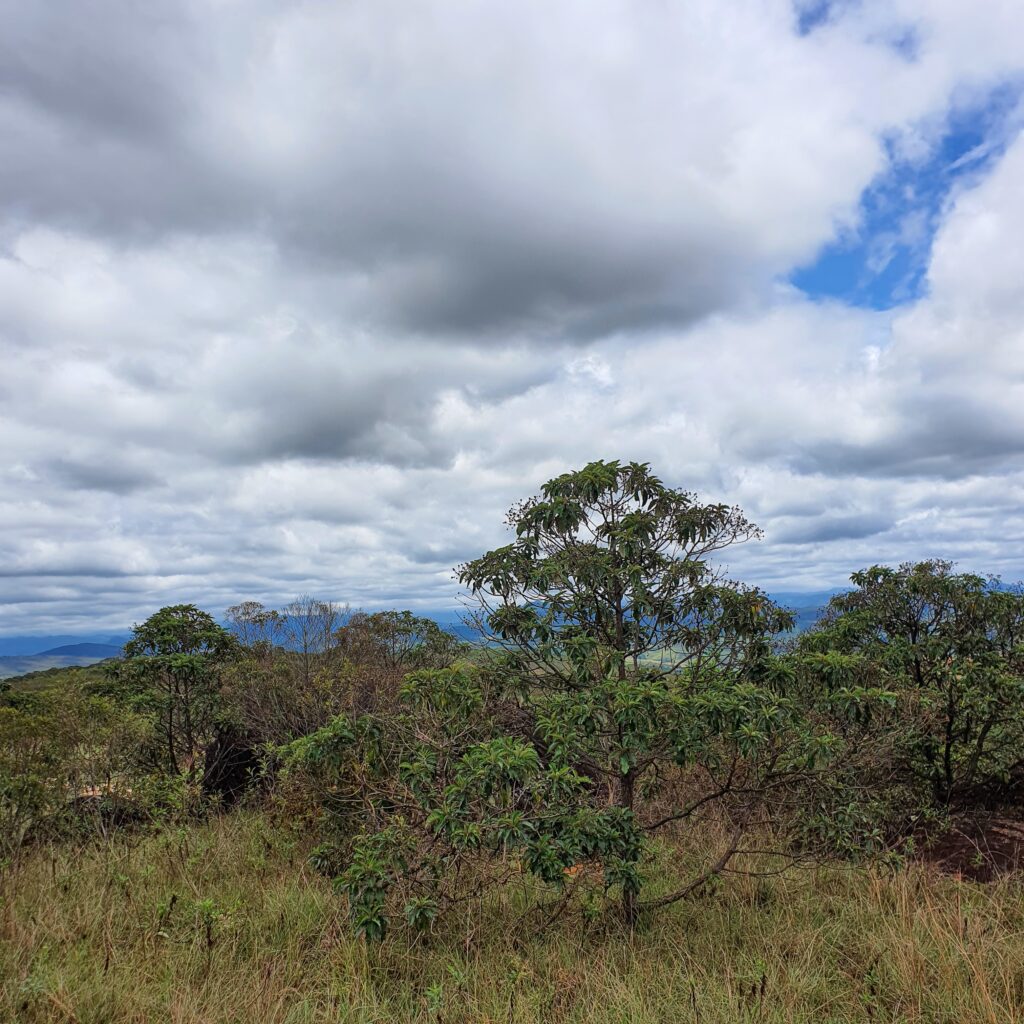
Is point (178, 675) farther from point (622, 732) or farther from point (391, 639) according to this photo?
point (622, 732)

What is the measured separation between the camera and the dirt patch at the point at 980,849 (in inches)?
285

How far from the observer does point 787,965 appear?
486 cm

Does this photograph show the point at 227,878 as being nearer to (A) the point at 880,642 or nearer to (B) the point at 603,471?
(B) the point at 603,471

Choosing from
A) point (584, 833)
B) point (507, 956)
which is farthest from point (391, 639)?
point (584, 833)

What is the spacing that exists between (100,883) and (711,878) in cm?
600

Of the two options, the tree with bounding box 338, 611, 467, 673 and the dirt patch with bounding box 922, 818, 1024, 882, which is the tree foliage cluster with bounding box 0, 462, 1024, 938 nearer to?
the dirt patch with bounding box 922, 818, 1024, 882

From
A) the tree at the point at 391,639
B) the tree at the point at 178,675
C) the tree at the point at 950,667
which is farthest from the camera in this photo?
the tree at the point at 391,639

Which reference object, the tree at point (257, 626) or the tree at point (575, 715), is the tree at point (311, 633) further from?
the tree at point (575, 715)

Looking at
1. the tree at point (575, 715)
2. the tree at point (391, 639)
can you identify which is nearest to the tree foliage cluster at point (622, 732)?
the tree at point (575, 715)

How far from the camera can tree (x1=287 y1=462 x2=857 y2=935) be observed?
4672 millimetres

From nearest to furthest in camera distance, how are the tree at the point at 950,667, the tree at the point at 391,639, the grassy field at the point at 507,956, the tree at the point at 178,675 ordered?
the grassy field at the point at 507,956 < the tree at the point at 950,667 < the tree at the point at 178,675 < the tree at the point at 391,639

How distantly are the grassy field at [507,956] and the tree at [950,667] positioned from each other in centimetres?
233

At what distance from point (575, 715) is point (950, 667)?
6.13 metres

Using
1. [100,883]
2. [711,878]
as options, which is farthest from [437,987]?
[100,883]
